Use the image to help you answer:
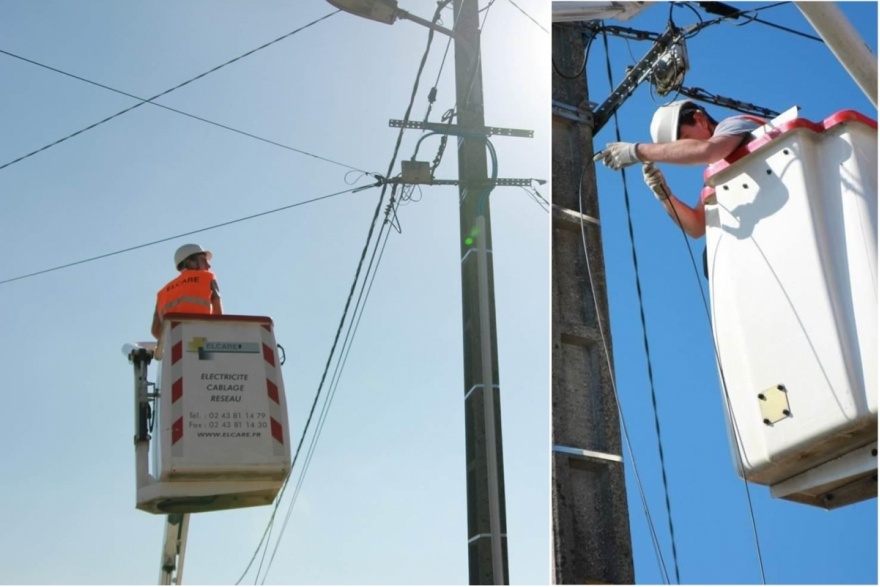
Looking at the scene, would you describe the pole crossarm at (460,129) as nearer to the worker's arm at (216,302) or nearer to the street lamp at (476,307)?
the street lamp at (476,307)

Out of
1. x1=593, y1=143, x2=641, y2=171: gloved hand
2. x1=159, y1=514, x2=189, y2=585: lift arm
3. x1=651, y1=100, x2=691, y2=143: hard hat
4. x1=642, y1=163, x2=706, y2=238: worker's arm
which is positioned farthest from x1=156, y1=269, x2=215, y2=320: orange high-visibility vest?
x1=651, y1=100, x2=691, y2=143: hard hat

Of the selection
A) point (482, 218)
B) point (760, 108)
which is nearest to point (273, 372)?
point (482, 218)

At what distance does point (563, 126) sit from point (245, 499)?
245 centimetres

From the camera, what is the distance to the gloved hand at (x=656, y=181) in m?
4.47

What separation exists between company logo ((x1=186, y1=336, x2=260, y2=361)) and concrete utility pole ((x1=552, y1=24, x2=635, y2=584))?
1.57 m

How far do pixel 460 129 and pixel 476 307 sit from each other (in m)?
1.45

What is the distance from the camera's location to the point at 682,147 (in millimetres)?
4191

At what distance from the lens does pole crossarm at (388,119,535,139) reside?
837 centimetres

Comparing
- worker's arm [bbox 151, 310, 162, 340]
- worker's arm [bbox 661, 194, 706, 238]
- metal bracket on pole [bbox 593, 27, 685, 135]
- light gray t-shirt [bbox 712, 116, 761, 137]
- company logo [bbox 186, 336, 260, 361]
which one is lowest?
worker's arm [bbox 661, 194, 706, 238]

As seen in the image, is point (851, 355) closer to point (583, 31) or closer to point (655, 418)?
point (655, 418)

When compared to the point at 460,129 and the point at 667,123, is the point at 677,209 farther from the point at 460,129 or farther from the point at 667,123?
the point at 460,129

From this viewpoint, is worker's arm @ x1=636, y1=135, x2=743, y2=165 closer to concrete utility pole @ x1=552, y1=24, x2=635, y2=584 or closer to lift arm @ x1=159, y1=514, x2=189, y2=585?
concrete utility pole @ x1=552, y1=24, x2=635, y2=584

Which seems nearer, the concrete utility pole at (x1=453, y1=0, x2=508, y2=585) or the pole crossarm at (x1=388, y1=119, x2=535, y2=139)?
the concrete utility pole at (x1=453, y1=0, x2=508, y2=585)

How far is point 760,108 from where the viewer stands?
9164 millimetres
